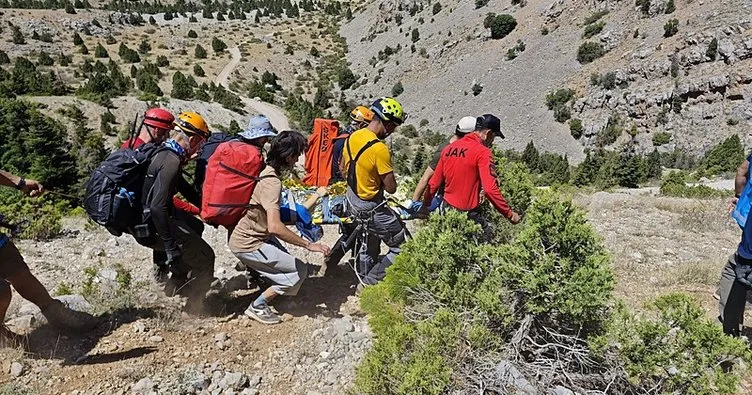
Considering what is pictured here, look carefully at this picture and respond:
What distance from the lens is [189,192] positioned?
14.6 feet

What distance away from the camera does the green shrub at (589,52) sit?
3400cm

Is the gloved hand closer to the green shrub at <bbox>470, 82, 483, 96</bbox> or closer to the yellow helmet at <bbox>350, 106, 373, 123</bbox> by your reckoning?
the yellow helmet at <bbox>350, 106, 373, 123</bbox>

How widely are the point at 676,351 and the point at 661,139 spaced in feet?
95.8

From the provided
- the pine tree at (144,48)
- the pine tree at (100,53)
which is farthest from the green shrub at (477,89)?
the pine tree at (100,53)

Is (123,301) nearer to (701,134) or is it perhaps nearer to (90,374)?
(90,374)

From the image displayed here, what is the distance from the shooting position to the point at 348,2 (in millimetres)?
84812

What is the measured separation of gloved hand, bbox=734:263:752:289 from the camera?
349 centimetres

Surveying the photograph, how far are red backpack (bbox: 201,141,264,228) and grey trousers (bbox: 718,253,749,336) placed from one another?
3.74 meters

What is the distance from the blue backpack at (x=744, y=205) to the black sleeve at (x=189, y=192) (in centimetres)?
449

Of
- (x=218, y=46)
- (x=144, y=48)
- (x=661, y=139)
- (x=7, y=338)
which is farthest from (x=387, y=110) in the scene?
(x=218, y=46)

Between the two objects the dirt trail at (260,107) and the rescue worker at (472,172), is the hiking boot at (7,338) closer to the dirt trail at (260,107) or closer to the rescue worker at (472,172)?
the rescue worker at (472,172)

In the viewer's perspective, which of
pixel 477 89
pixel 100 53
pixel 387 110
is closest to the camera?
pixel 387 110

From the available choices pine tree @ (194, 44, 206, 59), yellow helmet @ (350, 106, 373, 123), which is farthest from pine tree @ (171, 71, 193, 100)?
yellow helmet @ (350, 106, 373, 123)

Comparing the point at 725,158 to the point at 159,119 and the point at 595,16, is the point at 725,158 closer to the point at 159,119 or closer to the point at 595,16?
the point at 595,16
